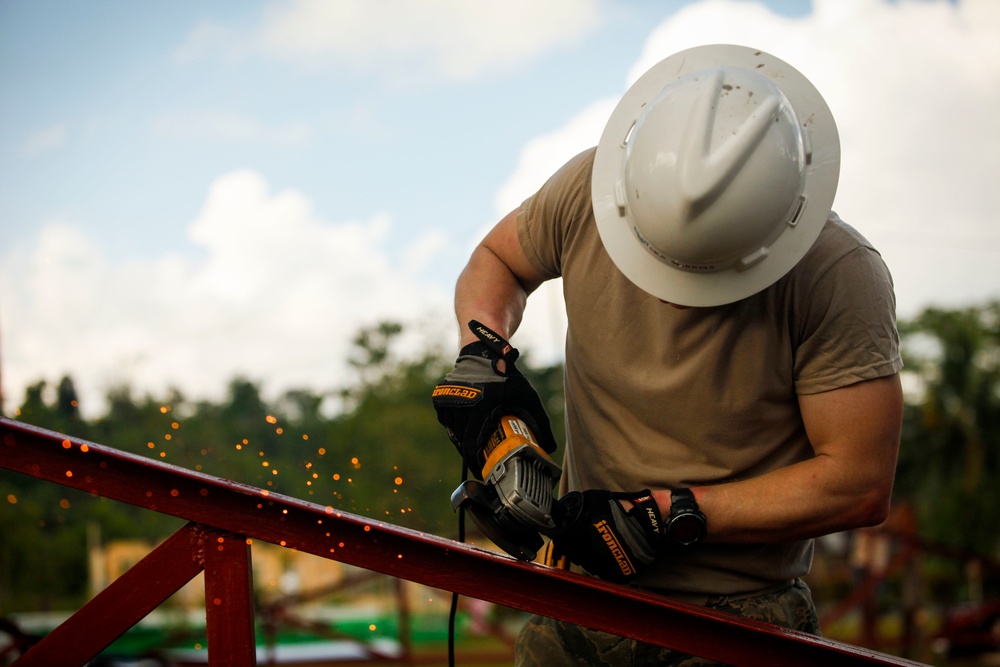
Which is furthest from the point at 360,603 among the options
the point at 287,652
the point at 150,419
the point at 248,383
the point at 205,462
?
the point at 248,383

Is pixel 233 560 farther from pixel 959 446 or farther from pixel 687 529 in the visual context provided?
pixel 959 446

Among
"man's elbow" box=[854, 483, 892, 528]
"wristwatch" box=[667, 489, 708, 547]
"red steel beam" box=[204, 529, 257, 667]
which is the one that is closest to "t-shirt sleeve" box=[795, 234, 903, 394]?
"man's elbow" box=[854, 483, 892, 528]

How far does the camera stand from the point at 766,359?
81.9 inches

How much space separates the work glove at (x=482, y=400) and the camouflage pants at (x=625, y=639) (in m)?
0.51

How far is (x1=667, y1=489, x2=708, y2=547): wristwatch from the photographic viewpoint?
6.50ft

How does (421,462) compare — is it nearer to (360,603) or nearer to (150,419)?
(360,603)

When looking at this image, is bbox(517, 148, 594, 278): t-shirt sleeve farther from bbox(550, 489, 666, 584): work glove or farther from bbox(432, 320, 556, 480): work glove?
bbox(550, 489, 666, 584): work glove

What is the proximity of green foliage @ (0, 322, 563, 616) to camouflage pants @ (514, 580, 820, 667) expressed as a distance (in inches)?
551

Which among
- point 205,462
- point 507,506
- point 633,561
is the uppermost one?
point 507,506

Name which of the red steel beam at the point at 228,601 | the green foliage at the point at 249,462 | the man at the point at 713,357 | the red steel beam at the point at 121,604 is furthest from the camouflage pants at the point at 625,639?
the green foliage at the point at 249,462

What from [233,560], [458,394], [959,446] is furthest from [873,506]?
[959,446]

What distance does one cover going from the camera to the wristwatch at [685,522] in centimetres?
198

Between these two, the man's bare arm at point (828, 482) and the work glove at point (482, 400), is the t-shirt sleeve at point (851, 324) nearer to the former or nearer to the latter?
the man's bare arm at point (828, 482)

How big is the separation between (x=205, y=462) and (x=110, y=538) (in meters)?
3.52
